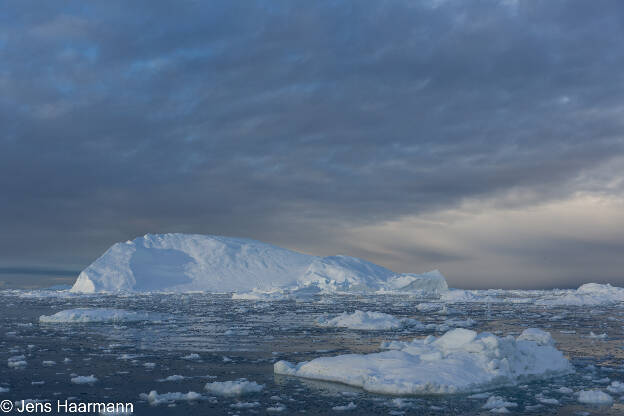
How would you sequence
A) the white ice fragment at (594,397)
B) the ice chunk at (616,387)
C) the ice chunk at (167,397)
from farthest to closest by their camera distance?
the ice chunk at (616,387) < the white ice fragment at (594,397) < the ice chunk at (167,397)

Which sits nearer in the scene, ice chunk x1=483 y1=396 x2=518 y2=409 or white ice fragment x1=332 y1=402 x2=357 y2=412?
white ice fragment x1=332 y1=402 x2=357 y2=412

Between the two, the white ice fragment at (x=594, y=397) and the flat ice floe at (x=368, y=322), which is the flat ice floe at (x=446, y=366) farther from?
the flat ice floe at (x=368, y=322)

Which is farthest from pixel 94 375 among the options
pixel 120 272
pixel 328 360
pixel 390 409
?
pixel 120 272

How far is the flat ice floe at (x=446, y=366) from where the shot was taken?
39.3 ft

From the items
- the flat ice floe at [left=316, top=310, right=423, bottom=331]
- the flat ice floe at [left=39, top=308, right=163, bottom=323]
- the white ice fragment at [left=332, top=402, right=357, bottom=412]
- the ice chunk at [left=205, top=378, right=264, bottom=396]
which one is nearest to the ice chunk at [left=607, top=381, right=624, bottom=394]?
the white ice fragment at [left=332, top=402, right=357, bottom=412]

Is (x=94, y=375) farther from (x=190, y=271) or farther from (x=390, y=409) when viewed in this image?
(x=190, y=271)

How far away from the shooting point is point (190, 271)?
301 feet

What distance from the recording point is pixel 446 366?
12.9 m

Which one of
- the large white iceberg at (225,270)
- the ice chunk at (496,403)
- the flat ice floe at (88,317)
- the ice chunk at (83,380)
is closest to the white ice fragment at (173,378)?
the ice chunk at (83,380)

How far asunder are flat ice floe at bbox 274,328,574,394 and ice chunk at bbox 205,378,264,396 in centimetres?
205

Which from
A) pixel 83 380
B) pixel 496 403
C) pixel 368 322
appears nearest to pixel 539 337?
pixel 496 403

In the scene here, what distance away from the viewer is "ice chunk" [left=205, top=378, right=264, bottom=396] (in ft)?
37.3

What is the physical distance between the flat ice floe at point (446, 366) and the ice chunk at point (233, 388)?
80.7 inches

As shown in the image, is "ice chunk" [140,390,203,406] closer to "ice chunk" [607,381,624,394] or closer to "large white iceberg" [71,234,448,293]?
"ice chunk" [607,381,624,394]
